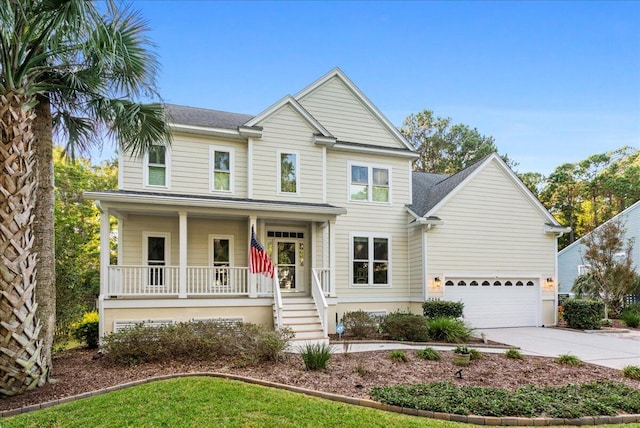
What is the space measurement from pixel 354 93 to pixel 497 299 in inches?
381

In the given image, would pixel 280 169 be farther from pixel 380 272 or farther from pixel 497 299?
pixel 497 299

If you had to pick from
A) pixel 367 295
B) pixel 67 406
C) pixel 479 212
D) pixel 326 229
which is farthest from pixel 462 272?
pixel 67 406

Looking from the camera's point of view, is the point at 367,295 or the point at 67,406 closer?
the point at 67,406

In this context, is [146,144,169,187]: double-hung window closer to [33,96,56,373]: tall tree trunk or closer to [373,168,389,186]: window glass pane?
[33,96,56,373]: tall tree trunk

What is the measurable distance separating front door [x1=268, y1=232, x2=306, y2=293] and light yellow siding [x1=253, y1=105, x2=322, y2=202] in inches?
55.2

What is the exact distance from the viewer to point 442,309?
12922 mm

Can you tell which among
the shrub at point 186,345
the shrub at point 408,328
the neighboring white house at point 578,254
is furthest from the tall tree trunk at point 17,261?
the neighboring white house at point 578,254

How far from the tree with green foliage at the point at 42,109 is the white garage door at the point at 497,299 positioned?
12.0m

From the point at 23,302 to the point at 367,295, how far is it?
10430 mm

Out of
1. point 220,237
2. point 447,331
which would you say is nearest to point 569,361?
point 447,331

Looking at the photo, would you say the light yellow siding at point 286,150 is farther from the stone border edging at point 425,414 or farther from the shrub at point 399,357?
the stone border edging at point 425,414

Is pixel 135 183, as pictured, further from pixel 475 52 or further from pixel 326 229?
pixel 475 52

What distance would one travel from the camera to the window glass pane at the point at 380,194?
14.9 metres

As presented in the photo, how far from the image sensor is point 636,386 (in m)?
6.94
